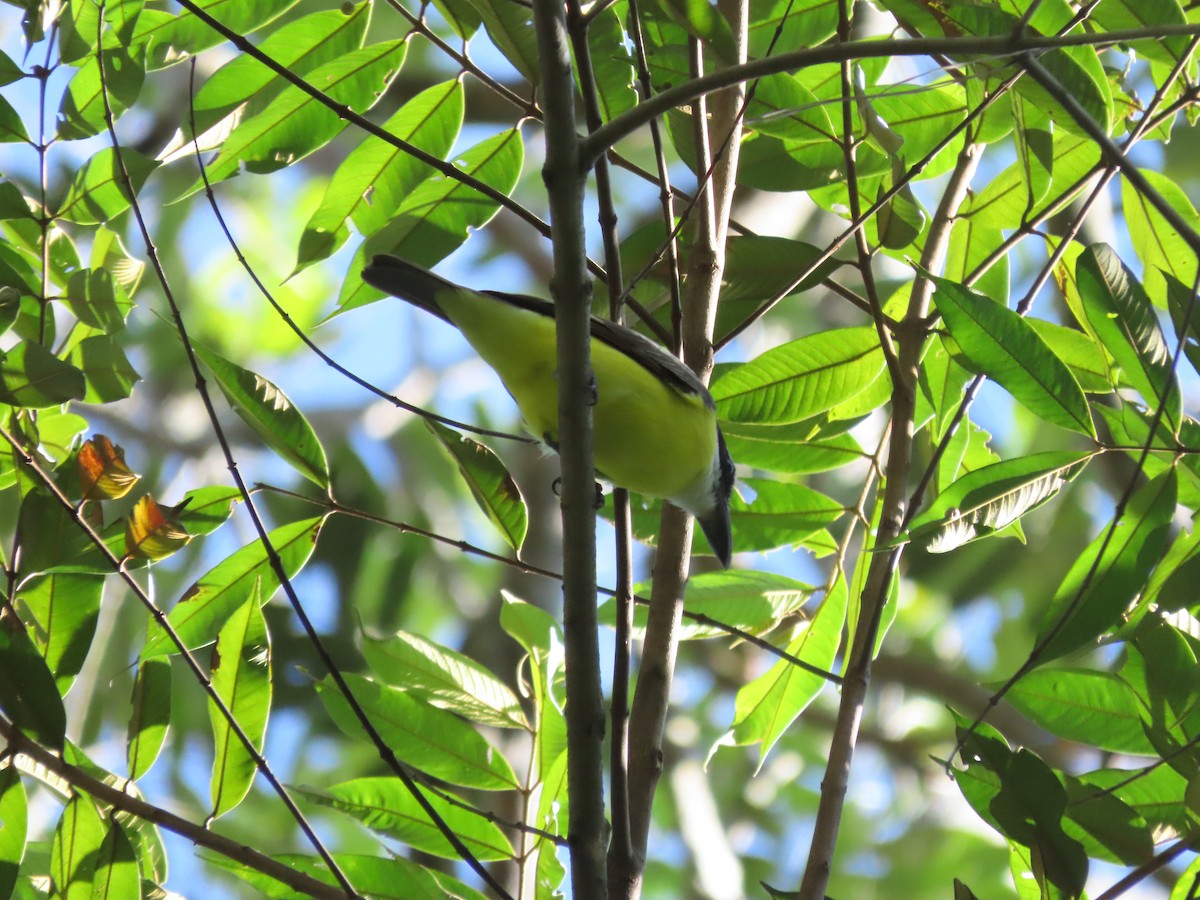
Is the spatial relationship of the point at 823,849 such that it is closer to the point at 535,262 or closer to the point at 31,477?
the point at 31,477

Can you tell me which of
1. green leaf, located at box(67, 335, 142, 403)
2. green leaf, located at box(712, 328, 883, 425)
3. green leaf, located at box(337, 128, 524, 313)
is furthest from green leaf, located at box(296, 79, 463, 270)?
green leaf, located at box(712, 328, 883, 425)

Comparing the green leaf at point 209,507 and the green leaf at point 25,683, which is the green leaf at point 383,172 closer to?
the green leaf at point 209,507

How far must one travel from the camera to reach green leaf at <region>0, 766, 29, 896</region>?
2.14 m

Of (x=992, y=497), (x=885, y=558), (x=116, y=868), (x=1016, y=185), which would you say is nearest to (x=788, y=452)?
(x=885, y=558)

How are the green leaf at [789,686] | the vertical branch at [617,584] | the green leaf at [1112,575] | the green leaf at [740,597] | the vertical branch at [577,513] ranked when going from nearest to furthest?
1. the vertical branch at [577,513]
2. the vertical branch at [617,584]
3. the green leaf at [1112,575]
4. the green leaf at [789,686]
5. the green leaf at [740,597]

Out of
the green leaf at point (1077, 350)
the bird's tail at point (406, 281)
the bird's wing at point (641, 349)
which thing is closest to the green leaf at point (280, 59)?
the bird's tail at point (406, 281)

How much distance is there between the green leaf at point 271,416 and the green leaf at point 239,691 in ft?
1.04

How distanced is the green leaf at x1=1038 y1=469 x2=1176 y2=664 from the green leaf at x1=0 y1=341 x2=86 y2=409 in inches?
71.8

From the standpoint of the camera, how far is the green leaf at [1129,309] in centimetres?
213

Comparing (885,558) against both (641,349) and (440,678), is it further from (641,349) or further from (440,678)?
(440,678)

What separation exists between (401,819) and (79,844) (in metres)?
0.61

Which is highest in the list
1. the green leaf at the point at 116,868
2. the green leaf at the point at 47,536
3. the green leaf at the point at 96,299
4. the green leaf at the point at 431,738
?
the green leaf at the point at 96,299

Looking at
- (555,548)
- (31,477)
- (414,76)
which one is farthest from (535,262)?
(31,477)

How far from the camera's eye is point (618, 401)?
3.20m
